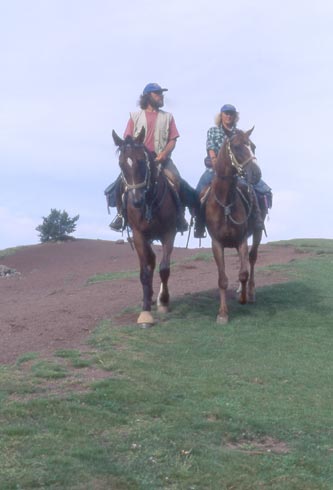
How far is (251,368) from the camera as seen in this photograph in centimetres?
1092

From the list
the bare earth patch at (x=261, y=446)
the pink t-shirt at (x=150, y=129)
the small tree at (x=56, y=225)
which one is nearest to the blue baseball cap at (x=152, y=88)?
the pink t-shirt at (x=150, y=129)

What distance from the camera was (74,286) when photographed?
20094mm

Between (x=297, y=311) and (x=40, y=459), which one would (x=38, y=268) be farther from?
(x=40, y=459)

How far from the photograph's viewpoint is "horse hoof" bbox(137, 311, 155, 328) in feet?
43.0

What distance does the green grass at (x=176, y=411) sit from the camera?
702 centimetres

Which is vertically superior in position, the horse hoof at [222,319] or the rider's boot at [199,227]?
the rider's boot at [199,227]

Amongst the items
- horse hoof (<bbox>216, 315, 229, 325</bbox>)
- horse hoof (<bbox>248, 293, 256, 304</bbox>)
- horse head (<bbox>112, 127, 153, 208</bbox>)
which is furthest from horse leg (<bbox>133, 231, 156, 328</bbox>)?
horse hoof (<bbox>248, 293, 256, 304</bbox>)

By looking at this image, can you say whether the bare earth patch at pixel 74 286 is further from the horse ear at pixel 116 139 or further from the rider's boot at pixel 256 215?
the horse ear at pixel 116 139

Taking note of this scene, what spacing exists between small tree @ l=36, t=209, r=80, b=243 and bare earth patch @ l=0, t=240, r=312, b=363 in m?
3.53

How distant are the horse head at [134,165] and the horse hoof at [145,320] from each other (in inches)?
59.8

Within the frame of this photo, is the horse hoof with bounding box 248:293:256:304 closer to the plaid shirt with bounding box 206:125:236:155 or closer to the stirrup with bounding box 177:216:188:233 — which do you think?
the stirrup with bounding box 177:216:188:233

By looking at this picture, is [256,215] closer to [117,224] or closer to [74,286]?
[117,224]

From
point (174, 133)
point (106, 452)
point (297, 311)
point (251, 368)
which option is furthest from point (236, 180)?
point (106, 452)

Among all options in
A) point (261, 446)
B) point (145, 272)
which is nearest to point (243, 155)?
point (145, 272)
